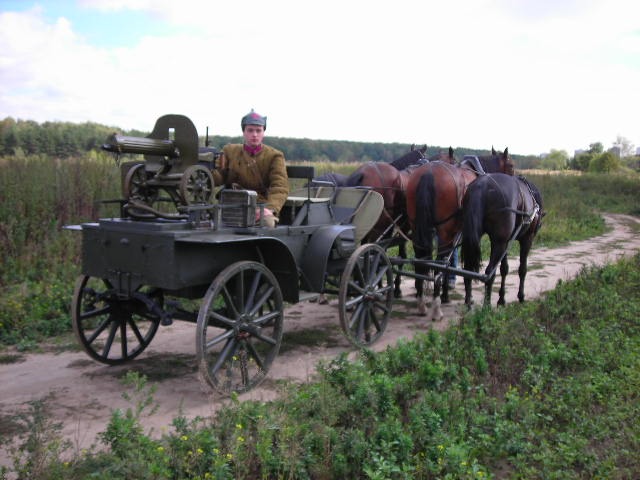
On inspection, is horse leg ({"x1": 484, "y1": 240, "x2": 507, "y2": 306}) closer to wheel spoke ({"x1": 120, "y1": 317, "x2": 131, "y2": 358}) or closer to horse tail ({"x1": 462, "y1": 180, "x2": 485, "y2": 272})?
horse tail ({"x1": 462, "y1": 180, "x2": 485, "y2": 272})

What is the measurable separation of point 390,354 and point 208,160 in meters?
2.54

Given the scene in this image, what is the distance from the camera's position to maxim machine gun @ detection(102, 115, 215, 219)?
4.75 m

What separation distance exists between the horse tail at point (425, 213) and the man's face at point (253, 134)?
2637 millimetres

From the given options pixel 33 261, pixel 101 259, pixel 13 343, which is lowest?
pixel 13 343

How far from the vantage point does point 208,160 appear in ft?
17.7

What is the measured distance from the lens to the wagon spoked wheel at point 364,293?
228 inches

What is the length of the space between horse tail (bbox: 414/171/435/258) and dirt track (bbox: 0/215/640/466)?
1055mm

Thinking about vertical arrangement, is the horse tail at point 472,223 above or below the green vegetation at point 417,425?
above

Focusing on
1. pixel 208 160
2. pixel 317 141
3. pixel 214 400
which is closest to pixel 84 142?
pixel 208 160

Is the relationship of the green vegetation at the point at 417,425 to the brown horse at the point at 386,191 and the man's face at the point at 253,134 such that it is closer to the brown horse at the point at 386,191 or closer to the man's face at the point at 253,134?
the man's face at the point at 253,134

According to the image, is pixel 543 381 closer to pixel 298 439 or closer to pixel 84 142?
A: pixel 298 439

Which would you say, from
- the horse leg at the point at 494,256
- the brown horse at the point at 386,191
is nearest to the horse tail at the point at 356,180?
the brown horse at the point at 386,191

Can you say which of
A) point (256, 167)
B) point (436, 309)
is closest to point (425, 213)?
point (436, 309)

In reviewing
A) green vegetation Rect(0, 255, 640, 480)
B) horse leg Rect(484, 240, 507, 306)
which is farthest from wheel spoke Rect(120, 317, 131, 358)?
horse leg Rect(484, 240, 507, 306)
